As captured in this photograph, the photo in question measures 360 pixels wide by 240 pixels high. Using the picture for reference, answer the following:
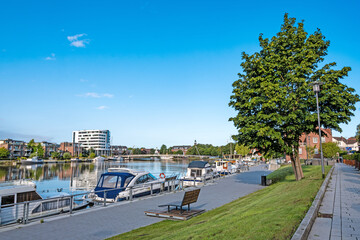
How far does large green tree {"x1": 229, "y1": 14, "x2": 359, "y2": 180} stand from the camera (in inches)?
691

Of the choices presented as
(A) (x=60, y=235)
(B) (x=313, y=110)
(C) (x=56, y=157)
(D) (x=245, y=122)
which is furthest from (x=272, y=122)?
(C) (x=56, y=157)

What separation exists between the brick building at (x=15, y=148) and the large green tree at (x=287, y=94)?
14118 cm

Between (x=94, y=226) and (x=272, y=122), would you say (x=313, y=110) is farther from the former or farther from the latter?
(x=94, y=226)

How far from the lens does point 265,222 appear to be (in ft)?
22.3

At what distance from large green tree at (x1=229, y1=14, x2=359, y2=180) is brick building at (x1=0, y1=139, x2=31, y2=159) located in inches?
5558

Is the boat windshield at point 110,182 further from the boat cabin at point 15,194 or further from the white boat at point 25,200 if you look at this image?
the boat cabin at point 15,194

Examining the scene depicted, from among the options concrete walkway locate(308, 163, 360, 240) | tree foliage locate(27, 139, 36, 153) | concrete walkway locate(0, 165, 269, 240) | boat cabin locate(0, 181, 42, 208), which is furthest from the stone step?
tree foliage locate(27, 139, 36, 153)

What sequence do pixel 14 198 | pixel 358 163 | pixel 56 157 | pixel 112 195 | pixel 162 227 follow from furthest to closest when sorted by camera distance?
1. pixel 56 157
2. pixel 358 163
3. pixel 112 195
4. pixel 14 198
5. pixel 162 227

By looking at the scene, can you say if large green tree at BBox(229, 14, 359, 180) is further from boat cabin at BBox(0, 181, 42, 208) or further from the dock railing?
boat cabin at BBox(0, 181, 42, 208)

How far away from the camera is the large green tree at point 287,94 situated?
1755 cm

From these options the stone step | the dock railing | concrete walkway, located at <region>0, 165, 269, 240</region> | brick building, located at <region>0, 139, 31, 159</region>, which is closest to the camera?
the stone step

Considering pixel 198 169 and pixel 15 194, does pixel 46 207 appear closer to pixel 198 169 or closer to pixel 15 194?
pixel 15 194

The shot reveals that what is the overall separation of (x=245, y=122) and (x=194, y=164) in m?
14.7

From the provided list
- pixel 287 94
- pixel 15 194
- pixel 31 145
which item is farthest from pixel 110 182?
pixel 31 145
